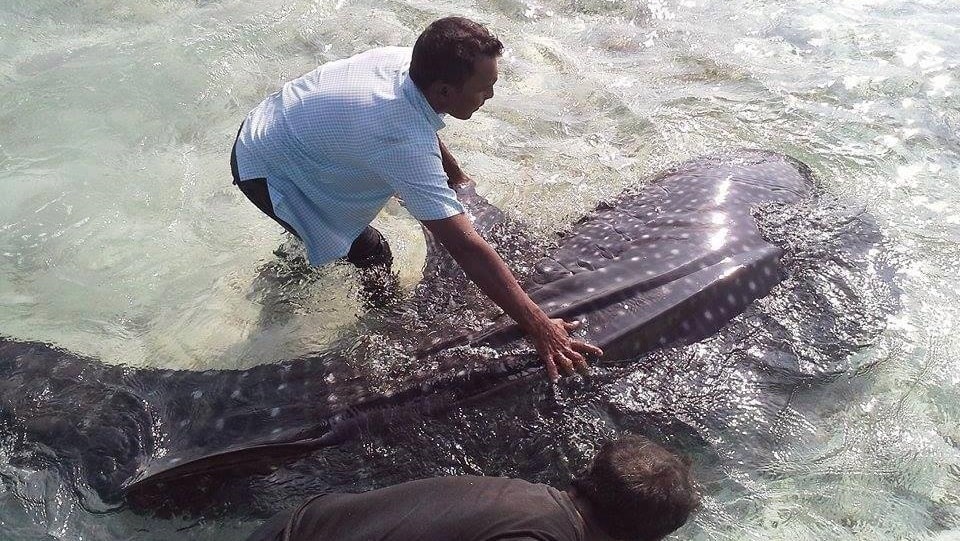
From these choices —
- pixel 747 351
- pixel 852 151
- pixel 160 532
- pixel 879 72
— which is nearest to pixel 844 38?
pixel 879 72

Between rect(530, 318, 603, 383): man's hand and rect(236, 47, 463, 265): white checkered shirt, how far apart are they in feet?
2.07

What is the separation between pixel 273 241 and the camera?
4770mm

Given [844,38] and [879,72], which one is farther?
[844,38]

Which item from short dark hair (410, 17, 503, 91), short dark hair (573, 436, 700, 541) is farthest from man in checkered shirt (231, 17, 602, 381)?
short dark hair (573, 436, 700, 541)

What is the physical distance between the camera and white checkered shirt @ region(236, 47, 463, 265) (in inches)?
113

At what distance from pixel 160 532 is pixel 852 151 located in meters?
5.28

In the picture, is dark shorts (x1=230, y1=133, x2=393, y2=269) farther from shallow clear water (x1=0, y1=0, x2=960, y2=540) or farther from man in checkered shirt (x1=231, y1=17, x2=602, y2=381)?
shallow clear water (x1=0, y1=0, x2=960, y2=540)

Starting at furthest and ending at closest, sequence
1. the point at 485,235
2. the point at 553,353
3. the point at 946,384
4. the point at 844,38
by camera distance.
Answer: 1. the point at 844,38
2. the point at 485,235
3. the point at 946,384
4. the point at 553,353

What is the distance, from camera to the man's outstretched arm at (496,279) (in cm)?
283

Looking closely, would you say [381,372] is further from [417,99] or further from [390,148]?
[417,99]

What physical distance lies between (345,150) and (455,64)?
2.14ft

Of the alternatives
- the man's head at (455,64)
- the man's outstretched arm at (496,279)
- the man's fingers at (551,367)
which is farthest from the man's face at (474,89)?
the man's fingers at (551,367)

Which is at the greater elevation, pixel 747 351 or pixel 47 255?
pixel 747 351

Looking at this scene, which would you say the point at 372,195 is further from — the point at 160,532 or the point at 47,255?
the point at 47,255
